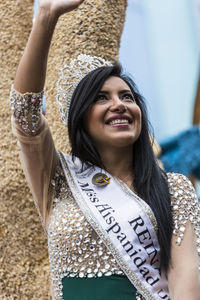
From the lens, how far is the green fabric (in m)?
1.75

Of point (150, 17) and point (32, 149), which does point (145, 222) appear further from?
point (150, 17)

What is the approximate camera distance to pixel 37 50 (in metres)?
1.71

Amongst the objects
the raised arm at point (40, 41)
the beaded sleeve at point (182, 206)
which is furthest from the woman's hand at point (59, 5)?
the beaded sleeve at point (182, 206)

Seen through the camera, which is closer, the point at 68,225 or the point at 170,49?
the point at 68,225

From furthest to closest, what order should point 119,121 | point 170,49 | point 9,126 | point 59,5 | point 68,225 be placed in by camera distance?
point 170,49
point 9,126
point 119,121
point 68,225
point 59,5

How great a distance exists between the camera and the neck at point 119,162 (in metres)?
1.99

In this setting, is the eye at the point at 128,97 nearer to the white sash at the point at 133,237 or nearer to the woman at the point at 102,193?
the woman at the point at 102,193

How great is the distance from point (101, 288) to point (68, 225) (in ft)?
0.70

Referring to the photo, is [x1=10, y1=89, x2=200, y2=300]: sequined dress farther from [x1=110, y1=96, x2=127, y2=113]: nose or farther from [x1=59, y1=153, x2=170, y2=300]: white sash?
[x1=110, y1=96, x2=127, y2=113]: nose

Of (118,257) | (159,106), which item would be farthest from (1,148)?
(159,106)

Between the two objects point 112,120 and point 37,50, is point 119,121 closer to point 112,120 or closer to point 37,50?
point 112,120

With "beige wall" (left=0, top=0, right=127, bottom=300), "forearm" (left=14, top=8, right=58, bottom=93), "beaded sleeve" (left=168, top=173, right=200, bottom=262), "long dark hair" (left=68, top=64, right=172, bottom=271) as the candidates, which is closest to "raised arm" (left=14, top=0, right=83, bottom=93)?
"forearm" (left=14, top=8, right=58, bottom=93)

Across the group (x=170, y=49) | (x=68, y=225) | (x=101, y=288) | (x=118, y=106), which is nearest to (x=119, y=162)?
(x=118, y=106)

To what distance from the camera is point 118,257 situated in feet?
5.95
